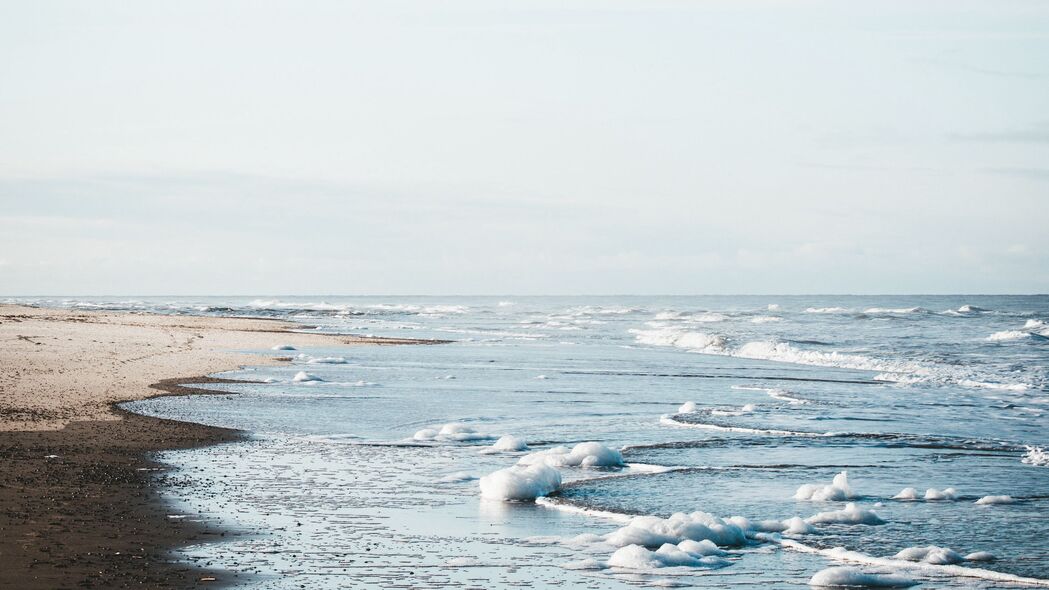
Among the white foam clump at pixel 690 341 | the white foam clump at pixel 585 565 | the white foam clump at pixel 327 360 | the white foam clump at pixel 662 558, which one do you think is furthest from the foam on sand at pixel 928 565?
the white foam clump at pixel 690 341

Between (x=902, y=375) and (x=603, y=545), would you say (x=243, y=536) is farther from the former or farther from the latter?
(x=902, y=375)

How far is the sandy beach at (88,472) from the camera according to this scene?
7.76m

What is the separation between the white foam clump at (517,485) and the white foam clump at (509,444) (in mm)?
3438

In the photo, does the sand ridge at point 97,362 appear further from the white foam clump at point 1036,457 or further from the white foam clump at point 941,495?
the white foam clump at point 1036,457

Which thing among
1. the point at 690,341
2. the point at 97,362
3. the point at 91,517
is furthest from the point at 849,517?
the point at 690,341

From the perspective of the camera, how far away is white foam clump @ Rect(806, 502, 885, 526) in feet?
33.0

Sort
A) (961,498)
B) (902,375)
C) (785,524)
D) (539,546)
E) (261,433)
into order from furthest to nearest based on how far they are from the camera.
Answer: (902,375), (261,433), (961,498), (785,524), (539,546)

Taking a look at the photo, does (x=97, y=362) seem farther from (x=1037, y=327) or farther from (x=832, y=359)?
(x=1037, y=327)

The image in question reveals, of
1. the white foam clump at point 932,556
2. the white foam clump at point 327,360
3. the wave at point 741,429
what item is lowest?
the wave at point 741,429

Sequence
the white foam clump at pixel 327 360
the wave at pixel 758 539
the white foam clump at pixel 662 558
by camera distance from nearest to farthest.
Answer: the wave at pixel 758 539 < the white foam clump at pixel 662 558 < the white foam clump at pixel 327 360

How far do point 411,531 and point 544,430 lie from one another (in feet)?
26.0

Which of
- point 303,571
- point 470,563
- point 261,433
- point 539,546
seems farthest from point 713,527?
point 261,433

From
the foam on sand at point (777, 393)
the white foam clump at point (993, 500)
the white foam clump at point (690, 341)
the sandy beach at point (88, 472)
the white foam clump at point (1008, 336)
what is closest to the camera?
the sandy beach at point (88, 472)

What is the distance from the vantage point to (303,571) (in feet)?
26.0
